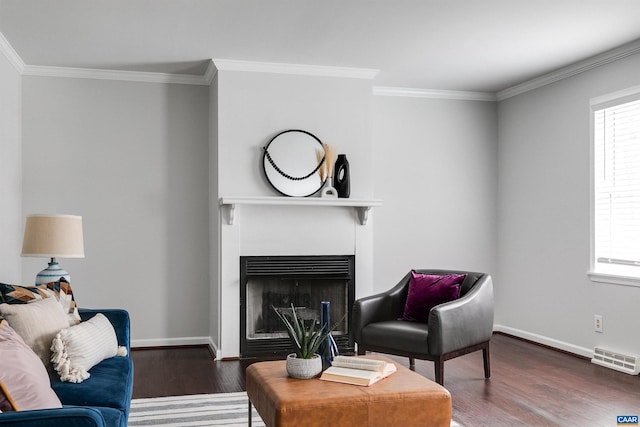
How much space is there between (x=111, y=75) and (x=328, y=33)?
2140mm

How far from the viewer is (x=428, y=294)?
439 cm

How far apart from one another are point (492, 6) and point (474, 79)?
1948mm

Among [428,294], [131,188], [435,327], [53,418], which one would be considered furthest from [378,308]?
[53,418]

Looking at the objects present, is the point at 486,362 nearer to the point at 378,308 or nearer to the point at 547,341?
the point at 378,308

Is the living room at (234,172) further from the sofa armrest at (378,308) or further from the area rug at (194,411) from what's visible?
the area rug at (194,411)

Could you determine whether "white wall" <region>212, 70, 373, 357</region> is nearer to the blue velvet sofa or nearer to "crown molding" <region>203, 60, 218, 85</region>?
"crown molding" <region>203, 60, 218, 85</region>

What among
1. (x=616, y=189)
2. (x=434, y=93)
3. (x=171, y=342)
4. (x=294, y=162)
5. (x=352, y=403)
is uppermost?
(x=434, y=93)

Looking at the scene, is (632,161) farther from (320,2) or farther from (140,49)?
(140,49)

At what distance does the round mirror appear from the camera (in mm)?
5238

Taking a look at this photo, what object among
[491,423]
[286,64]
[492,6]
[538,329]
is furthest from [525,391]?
[286,64]

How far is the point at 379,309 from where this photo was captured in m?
4.47

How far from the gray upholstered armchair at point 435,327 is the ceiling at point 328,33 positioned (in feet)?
5.89

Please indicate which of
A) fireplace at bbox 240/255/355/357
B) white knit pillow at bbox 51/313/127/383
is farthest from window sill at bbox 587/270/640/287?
white knit pillow at bbox 51/313/127/383

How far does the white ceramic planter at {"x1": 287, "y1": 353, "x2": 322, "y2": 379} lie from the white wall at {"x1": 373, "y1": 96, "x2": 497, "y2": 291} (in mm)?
3206
